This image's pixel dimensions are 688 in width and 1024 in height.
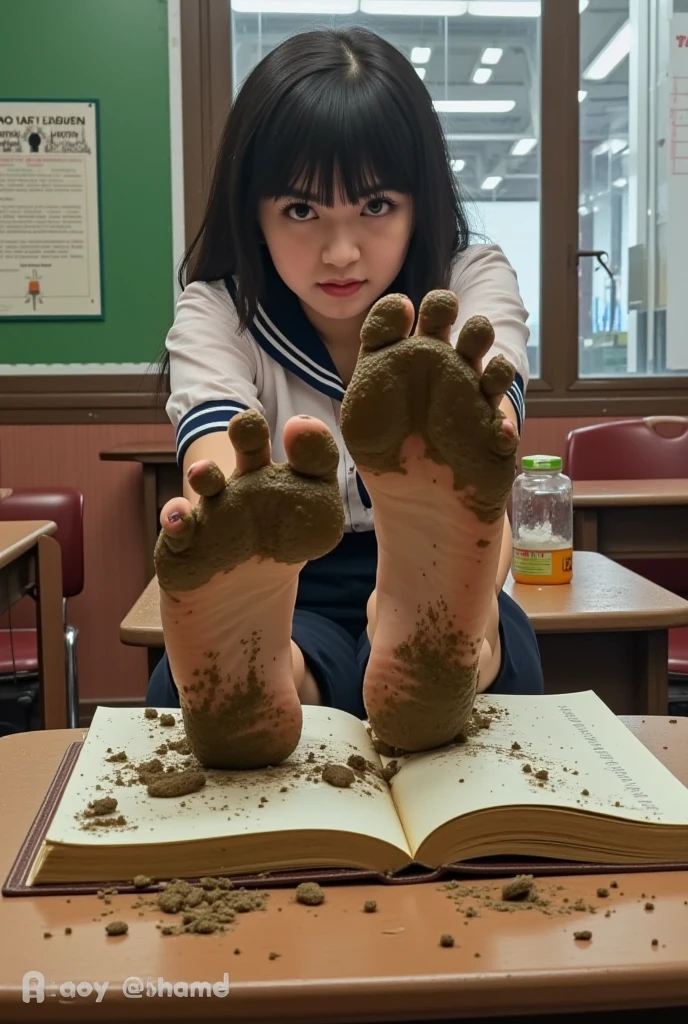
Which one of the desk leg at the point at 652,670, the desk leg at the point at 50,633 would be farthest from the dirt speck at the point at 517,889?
the desk leg at the point at 50,633

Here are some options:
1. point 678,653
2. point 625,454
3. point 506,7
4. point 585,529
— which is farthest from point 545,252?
point 678,653

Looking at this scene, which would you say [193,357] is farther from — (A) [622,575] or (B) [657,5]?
(B) [657,5]

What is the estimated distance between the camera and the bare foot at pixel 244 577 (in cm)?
53

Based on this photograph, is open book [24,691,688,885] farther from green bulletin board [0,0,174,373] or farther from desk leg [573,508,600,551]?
green bulletin board [0,0,174,373]

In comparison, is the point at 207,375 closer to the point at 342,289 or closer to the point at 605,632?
the point at 342,289

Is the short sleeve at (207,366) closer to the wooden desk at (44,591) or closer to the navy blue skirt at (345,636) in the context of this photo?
the navy blue skirt at (345,636)

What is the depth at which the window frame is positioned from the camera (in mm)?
2887

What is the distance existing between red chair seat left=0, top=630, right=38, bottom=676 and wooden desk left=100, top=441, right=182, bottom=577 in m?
0.51

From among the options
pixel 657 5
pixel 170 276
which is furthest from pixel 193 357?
pixel 657 5

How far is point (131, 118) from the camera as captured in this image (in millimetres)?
2898

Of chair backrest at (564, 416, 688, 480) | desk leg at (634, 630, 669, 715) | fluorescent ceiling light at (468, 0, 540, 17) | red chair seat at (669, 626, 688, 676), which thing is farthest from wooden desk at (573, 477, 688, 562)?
fluorescent ceiling light at (468, 0, 540, 17)

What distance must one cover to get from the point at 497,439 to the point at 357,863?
225 millimetres

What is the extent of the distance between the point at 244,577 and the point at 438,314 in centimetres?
17

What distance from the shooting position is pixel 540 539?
1434mm
